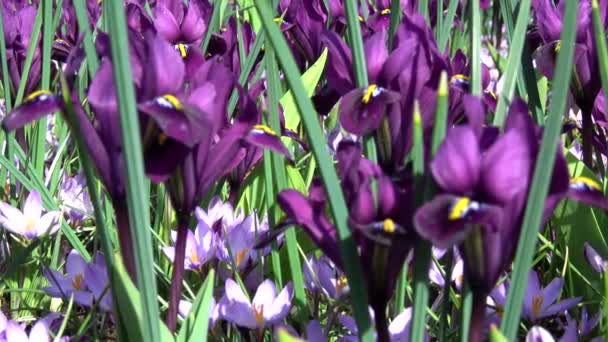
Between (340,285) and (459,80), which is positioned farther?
(459,80)

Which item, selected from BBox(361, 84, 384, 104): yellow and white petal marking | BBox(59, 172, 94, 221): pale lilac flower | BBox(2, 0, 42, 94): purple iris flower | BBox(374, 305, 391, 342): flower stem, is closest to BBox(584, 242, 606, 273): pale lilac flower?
BBox(361, 84, 384, 104): yellow and white petal marking

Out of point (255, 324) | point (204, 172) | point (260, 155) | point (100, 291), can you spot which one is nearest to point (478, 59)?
point (204, 172)

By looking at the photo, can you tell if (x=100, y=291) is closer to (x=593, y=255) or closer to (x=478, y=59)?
(x=478, y=59)

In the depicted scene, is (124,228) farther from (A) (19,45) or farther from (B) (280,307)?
(A) (19,45)

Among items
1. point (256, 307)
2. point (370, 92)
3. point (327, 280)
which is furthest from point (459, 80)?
point (256, 307)

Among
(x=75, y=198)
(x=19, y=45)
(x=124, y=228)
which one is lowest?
(x=75, y=198)

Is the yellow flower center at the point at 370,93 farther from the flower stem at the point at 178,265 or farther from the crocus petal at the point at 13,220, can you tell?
the crocus petal at the point at 13,220

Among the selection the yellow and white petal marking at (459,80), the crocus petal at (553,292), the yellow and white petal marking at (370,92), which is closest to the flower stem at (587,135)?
the yellow and white petal marking at (459,80)
